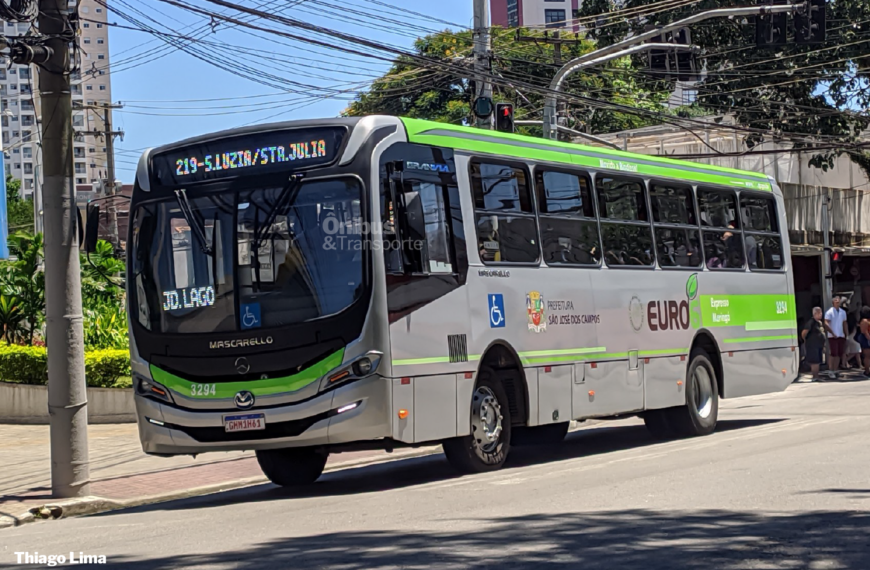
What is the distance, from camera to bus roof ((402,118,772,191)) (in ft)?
39.7

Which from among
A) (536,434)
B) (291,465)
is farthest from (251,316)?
(536,434)

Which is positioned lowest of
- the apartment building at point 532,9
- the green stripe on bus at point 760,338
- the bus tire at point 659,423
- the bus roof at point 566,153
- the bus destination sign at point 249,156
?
the bus tire at point 659,423

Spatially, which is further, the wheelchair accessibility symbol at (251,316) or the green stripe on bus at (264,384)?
the wheelchair accessibility symbol at (251,316)

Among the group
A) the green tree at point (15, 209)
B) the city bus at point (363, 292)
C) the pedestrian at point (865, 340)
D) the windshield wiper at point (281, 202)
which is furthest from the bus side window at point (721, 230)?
the green tree at point (15, 209)

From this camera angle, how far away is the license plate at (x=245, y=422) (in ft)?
36.0

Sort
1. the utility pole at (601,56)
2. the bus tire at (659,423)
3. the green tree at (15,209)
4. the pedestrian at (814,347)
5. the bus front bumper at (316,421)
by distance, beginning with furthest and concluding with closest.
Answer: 1. the green tree at (15,209)
2. the pedestrian at (814,347)
3. the utility pole at (601,56)
4. the bus tire at (659,423)
5. the bus front bumper at (316,421)

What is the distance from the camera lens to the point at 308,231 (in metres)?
11.0

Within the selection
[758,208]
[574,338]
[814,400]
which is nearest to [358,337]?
[574,338]

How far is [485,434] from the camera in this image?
12.3m

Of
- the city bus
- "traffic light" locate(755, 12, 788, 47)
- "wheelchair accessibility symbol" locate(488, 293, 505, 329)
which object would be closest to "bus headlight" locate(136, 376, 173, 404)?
the city bus

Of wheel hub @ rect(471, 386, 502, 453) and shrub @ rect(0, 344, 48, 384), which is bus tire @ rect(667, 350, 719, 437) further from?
shrub @ rect(0, 344, 48, 384)

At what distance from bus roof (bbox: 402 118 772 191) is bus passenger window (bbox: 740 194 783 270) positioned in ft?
0.82

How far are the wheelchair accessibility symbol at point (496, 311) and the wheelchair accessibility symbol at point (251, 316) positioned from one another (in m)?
2.53

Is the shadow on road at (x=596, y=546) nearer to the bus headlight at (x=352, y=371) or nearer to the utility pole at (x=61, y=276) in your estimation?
the bus headlight at (x=352, y=371)
